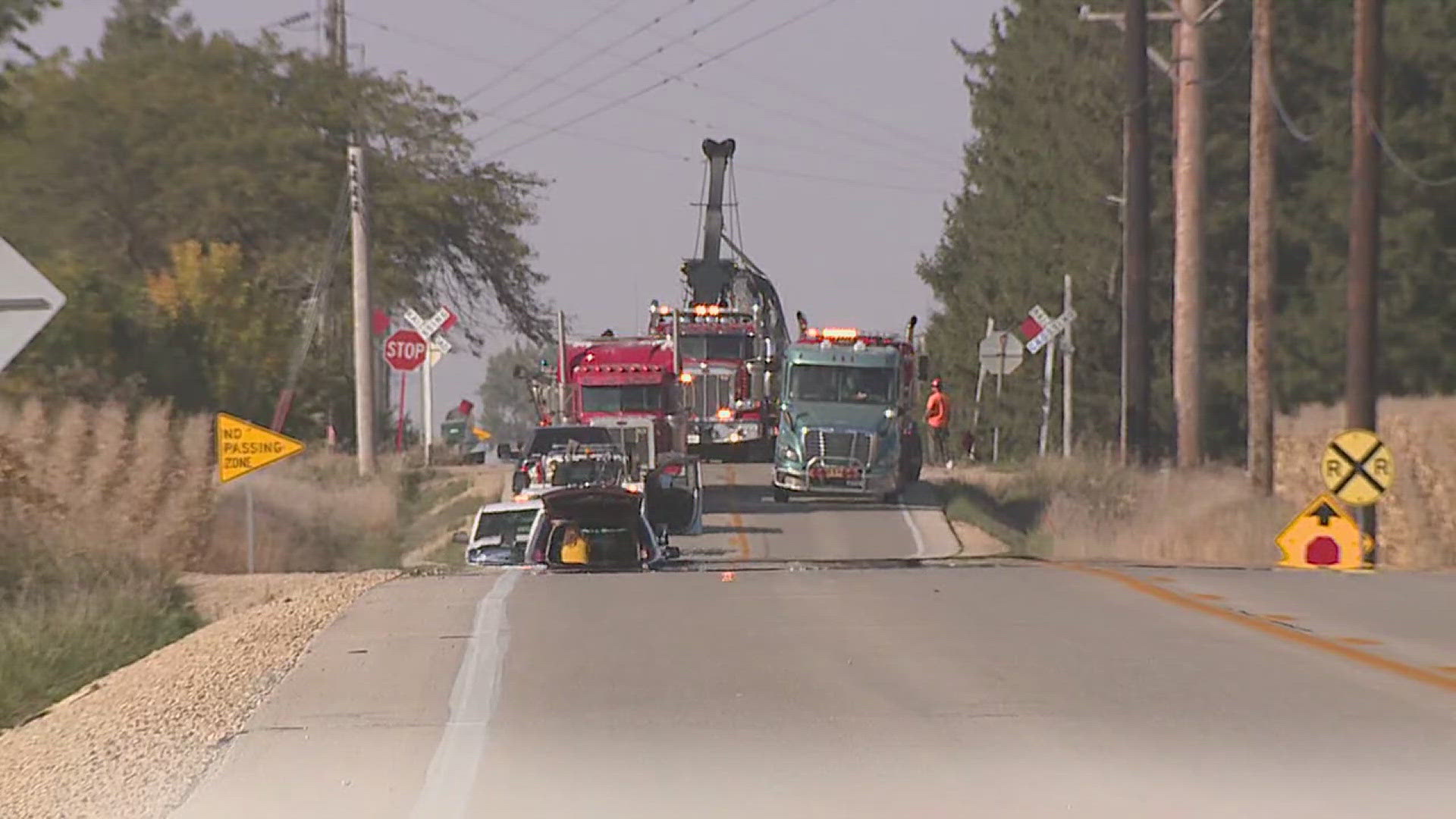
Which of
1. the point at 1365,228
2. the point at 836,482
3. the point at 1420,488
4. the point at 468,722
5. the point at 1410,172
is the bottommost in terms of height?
the point at 468,722

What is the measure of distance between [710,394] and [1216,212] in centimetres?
1661

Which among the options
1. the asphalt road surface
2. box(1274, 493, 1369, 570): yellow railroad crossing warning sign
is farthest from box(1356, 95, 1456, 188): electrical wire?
the asphalt road surface

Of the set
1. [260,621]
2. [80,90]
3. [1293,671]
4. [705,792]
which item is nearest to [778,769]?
[705,792]

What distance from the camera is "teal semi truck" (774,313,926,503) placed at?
143 ft

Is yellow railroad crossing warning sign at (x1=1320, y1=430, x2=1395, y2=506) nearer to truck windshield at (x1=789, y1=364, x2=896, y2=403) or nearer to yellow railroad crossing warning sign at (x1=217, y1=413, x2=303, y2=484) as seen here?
yellow railroad crossing warning sign at (x1=217, y1=413, x2=303, y2=484)

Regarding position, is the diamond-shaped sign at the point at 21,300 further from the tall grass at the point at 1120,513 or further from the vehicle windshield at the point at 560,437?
the vehicle windshield at the point at 560,437

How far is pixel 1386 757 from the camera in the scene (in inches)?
442

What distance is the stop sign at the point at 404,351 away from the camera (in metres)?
48.1

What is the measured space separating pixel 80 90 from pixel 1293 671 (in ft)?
185

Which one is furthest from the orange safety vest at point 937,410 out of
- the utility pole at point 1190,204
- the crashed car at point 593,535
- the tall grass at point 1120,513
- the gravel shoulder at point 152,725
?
the gravel shoulder at point 152,725

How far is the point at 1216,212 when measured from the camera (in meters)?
61.9

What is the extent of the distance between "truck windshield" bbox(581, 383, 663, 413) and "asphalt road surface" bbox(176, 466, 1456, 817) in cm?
2525

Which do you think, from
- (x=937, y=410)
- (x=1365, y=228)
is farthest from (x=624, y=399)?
(x=1365, y=228)

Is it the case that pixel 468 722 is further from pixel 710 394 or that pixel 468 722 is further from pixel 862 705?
pixel 710 394
